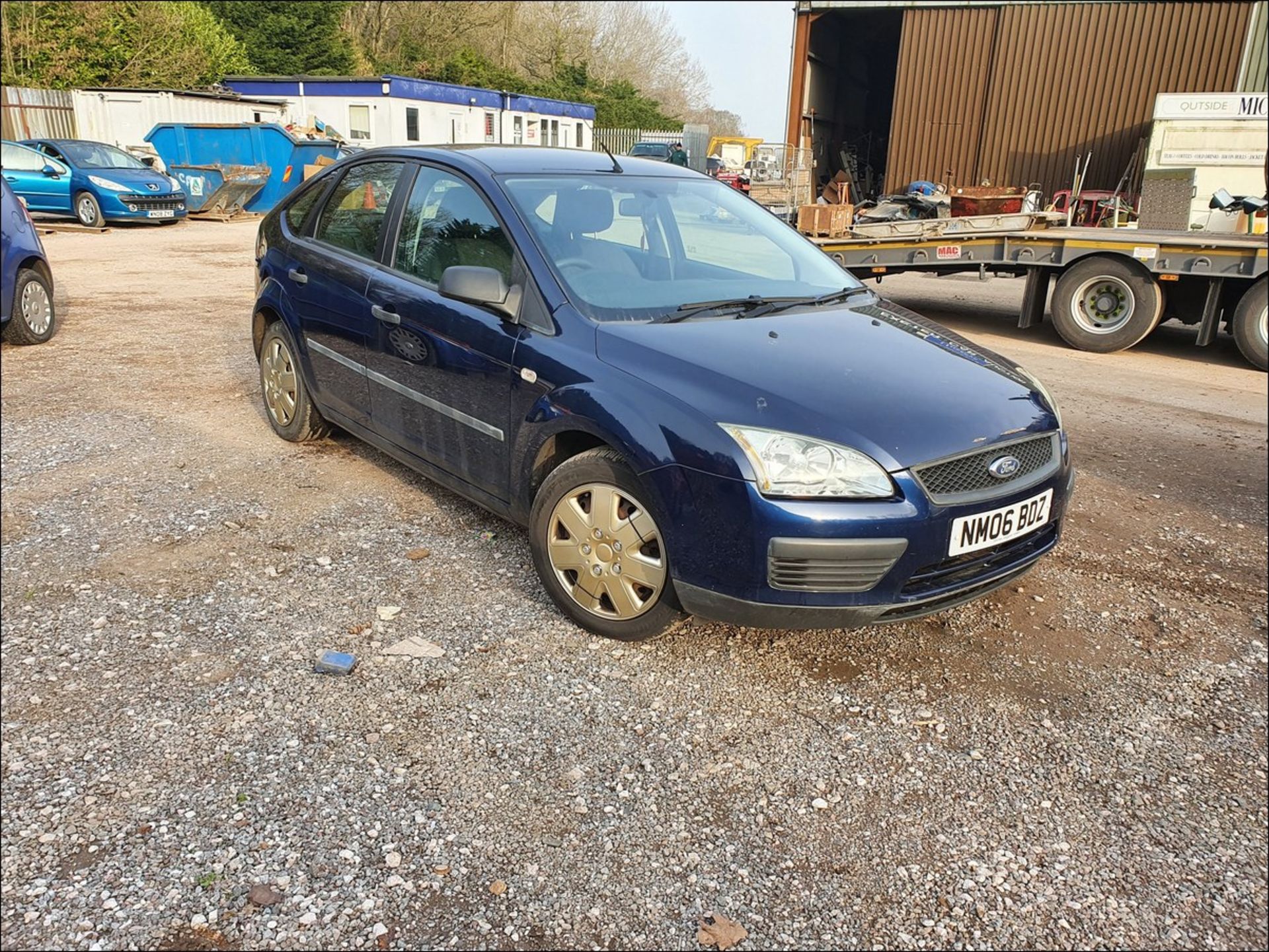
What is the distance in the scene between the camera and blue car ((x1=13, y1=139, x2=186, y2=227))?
17.2 meters

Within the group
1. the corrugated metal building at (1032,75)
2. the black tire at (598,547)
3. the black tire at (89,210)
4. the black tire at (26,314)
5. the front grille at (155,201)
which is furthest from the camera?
the corrugated metal building at (1032,75)

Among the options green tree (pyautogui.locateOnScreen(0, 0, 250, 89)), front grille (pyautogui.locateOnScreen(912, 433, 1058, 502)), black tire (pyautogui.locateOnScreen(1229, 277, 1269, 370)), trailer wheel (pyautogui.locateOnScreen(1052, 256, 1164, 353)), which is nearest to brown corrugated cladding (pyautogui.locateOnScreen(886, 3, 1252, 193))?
trailer wheel (pyautogui.locateOnScreen(1052, 256, 1164, 353))

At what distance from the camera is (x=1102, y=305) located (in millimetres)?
9102

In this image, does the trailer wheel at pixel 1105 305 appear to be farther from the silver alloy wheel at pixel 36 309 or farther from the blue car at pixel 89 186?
the blue car at pixel 89 186

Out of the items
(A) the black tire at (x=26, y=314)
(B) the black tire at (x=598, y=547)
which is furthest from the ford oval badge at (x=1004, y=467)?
(A) the black tire at (x=26, y=314)

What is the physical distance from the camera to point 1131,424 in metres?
6.53

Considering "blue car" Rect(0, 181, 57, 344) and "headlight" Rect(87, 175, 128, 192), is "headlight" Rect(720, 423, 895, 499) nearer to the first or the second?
"blue car" Rect(0, 181, 57, 344)

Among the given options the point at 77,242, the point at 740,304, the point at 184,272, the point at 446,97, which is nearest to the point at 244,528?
the point at 740,304

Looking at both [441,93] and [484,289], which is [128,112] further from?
[484,289]

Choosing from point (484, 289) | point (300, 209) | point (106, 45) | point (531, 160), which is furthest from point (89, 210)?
point (484, 289)

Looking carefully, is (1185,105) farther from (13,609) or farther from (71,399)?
(13,609)

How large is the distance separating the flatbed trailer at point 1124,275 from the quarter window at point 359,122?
26.5 meters

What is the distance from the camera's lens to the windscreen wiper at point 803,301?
12.4 ft

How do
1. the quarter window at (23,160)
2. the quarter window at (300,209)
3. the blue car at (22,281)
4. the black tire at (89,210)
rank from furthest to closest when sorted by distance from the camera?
the black tire at (89,210) → the quarter window at (23,160) → the blue car at (22,281) → the quarter window at (300,209)
